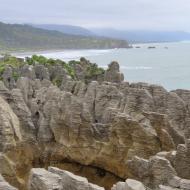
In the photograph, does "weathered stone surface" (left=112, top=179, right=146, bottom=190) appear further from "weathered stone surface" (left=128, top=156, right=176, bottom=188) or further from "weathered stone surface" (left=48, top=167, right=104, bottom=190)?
"weathered stone surface" (left=128, top=156, right=176, bottom=188)

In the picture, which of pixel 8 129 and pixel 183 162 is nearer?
pixel 183 162

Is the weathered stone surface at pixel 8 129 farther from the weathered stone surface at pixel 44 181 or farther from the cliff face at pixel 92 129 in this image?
the weathered stone surface at pixel 44 181

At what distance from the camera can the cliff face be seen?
21.0m

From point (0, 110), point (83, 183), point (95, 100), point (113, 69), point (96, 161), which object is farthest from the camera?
point (113, 69)

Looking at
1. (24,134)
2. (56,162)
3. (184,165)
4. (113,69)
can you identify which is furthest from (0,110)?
(113,69)

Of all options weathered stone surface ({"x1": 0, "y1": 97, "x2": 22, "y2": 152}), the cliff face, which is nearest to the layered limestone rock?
the cliff face

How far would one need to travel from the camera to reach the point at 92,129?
23.3 metres

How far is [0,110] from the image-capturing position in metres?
21.4

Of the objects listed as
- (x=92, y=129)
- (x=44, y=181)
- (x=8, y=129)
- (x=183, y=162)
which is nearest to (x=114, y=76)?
(x=92, y=129)

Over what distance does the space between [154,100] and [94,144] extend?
3275mm

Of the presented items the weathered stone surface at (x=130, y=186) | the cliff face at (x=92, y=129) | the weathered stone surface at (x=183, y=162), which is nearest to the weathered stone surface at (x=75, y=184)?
the weathered stone surface at (x=130, y=186)

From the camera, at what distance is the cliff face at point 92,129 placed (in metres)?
21.0

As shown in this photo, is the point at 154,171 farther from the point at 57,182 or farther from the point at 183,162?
the point at 57,182

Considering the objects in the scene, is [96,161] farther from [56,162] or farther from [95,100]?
[95,100]
